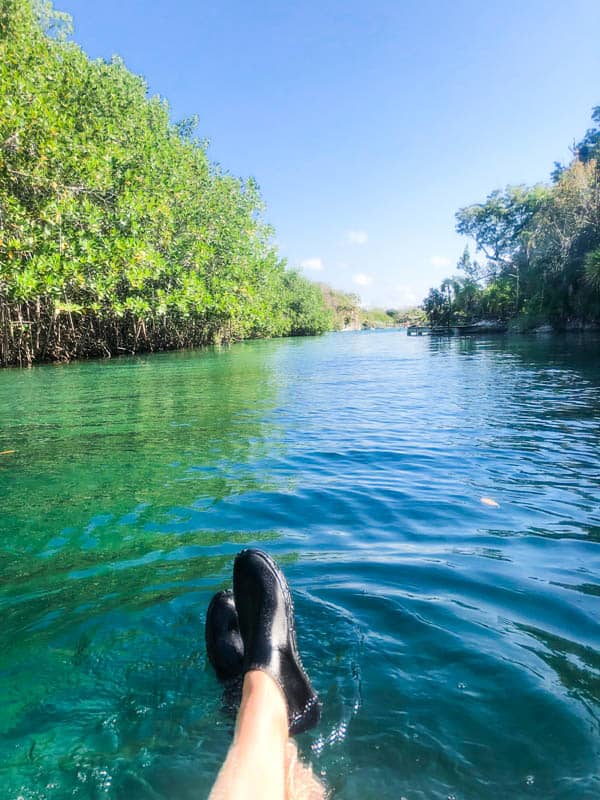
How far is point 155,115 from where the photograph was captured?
2611 cm

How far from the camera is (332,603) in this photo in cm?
246

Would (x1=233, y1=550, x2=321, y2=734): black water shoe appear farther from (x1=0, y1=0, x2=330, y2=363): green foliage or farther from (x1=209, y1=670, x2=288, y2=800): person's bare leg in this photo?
(x1=0, y1=0, x2=330, y2=363): green foliage

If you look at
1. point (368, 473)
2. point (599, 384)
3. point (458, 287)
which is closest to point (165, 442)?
point (368, 473)

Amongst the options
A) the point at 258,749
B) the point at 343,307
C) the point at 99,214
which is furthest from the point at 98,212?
the point at 343,307

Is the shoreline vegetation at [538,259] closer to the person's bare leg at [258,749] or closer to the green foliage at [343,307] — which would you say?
the person's bare leg at [258,749]

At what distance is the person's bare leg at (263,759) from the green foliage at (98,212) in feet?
45.7

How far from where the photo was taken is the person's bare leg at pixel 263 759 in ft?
4.10

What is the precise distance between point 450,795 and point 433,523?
7.46 feet

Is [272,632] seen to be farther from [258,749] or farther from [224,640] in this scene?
[258,749]

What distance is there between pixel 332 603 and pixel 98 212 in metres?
15.5

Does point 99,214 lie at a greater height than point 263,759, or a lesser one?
greater

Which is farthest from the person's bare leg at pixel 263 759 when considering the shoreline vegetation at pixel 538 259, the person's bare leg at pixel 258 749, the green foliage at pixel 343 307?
the green foliage at pixel 343 307

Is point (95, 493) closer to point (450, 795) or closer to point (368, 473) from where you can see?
point (368, 473)

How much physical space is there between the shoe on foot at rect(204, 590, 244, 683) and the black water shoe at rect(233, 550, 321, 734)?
100mm
